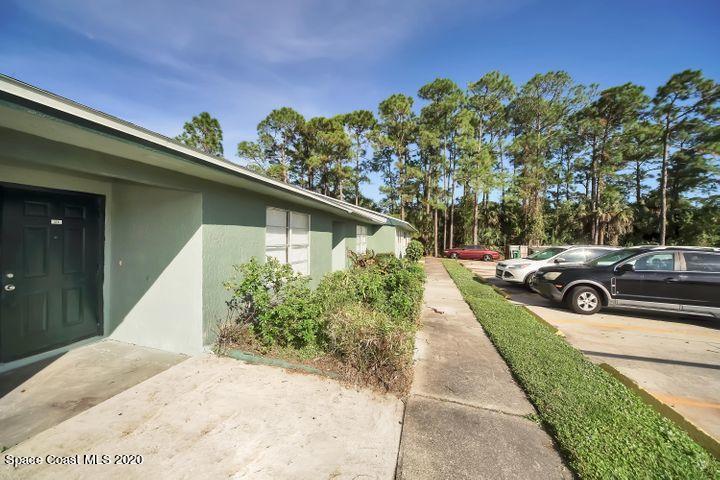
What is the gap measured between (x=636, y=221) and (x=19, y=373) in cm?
3612

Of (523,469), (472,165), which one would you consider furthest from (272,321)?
(472,165)

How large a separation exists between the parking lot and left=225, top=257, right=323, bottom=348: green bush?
4.37 metres

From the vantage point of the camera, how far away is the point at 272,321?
4.05 m

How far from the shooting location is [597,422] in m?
2.57

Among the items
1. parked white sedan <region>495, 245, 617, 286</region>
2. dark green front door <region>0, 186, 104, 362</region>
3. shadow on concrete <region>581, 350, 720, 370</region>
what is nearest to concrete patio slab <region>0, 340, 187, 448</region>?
dark green front door <region>0, 186, 104, 362</region>

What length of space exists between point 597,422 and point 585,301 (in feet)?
16.5

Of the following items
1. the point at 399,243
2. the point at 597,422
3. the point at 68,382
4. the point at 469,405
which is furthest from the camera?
the point at 399,243

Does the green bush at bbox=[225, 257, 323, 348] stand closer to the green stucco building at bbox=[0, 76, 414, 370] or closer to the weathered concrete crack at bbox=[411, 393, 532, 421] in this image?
the green stucco building at bbox=[0, 76, 414, 370]

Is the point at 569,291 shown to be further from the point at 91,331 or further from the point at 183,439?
Answer: the point at 91,331

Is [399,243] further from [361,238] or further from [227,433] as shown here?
[227,433]

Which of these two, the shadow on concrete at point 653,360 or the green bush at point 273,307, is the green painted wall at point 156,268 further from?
the shadow on concrete at point 653,360

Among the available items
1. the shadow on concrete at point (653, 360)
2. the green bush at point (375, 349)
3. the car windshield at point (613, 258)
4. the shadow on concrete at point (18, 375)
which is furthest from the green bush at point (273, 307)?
the car windshield at point (613, 258)

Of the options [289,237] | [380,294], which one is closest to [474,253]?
[380,294]

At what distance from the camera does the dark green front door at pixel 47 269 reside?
324 centimetres
